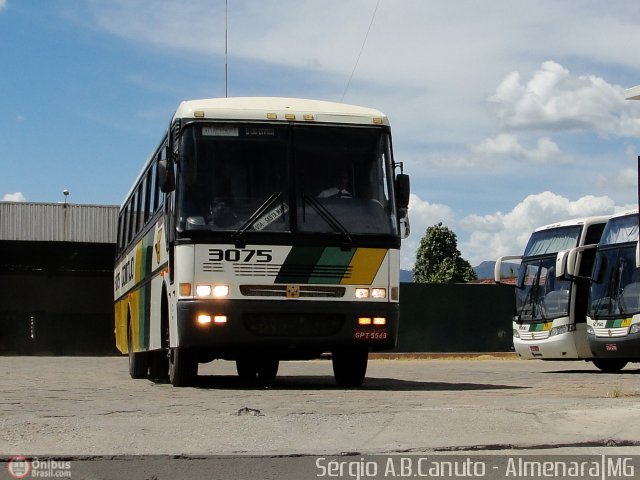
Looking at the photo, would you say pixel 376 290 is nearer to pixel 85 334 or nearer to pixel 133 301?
pixel 133 301

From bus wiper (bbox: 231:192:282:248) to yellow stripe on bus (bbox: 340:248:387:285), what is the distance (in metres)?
1.16

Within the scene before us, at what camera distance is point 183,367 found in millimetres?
14445

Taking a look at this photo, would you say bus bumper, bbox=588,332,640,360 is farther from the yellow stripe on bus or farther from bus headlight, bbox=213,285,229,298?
bus headlight, bbox=213,285,229,298

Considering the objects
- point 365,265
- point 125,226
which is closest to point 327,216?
point 365,265

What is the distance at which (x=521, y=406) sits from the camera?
1034 cm

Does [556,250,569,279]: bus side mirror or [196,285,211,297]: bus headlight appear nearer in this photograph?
[196,285,211,297]: bus headlight

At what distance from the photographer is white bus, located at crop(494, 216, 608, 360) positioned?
80.2 feet

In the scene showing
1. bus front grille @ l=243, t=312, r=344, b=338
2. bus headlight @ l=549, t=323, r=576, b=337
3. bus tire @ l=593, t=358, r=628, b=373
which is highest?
bus front grille @ l=243, t=312, r=344, b=338

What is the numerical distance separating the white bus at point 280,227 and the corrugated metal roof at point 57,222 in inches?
1066

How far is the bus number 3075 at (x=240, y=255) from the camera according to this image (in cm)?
1330

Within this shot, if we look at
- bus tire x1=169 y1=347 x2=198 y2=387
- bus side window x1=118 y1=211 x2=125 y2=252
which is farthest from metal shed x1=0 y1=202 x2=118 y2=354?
bus tire x1=169 y1=347 x2=198 y2=387

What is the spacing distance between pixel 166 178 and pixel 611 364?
1391cm

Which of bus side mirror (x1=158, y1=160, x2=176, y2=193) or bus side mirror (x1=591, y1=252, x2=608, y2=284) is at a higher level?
bus side mirror (x1=158, y1=160, x2=176, y2=193)

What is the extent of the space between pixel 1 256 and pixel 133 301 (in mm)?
28600
